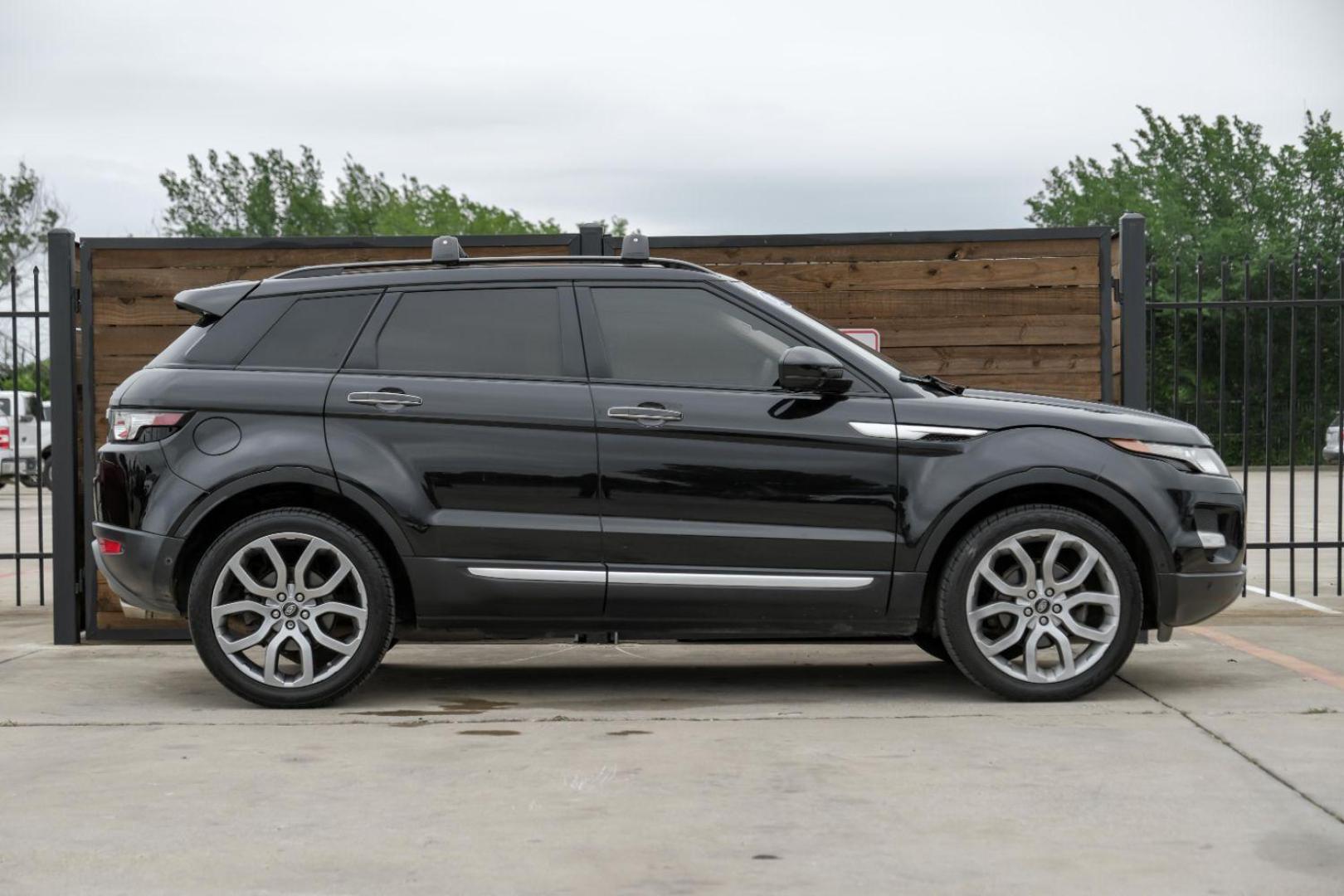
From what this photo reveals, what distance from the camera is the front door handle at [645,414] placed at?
6742mm

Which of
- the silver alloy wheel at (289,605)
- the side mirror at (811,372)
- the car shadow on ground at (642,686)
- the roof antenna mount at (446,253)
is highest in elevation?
the roof antenna mount at (446,253)

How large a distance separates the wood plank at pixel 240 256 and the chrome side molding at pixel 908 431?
9.21 ft

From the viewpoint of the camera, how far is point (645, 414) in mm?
6746

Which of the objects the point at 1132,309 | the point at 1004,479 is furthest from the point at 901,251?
the point at 1004,479

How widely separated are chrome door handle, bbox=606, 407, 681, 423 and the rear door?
0.12m

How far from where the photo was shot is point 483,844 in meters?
4.56

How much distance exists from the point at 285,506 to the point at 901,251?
3691 mm

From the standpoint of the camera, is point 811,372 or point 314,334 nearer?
point 811,372

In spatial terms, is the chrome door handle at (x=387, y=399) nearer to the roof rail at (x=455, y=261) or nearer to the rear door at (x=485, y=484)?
the rear door at (x=485, y=484)

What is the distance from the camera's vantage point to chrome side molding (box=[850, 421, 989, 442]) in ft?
22.1

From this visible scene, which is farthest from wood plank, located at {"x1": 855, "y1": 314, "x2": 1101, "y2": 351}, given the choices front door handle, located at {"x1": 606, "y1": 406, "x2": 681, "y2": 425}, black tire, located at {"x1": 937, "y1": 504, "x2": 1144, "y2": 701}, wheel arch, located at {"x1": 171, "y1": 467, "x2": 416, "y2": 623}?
wheel arch, located at {"x1": 171, "y1": 467, "x2": 416, "y2": 623}

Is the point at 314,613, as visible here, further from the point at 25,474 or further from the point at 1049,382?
the point at 25,474

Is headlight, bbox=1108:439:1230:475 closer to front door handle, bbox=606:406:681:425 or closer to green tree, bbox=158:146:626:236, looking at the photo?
front door handle, bbox=606:406:681:425

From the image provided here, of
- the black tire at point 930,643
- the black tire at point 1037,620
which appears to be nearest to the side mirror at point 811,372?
the black tire at point 1037,620
